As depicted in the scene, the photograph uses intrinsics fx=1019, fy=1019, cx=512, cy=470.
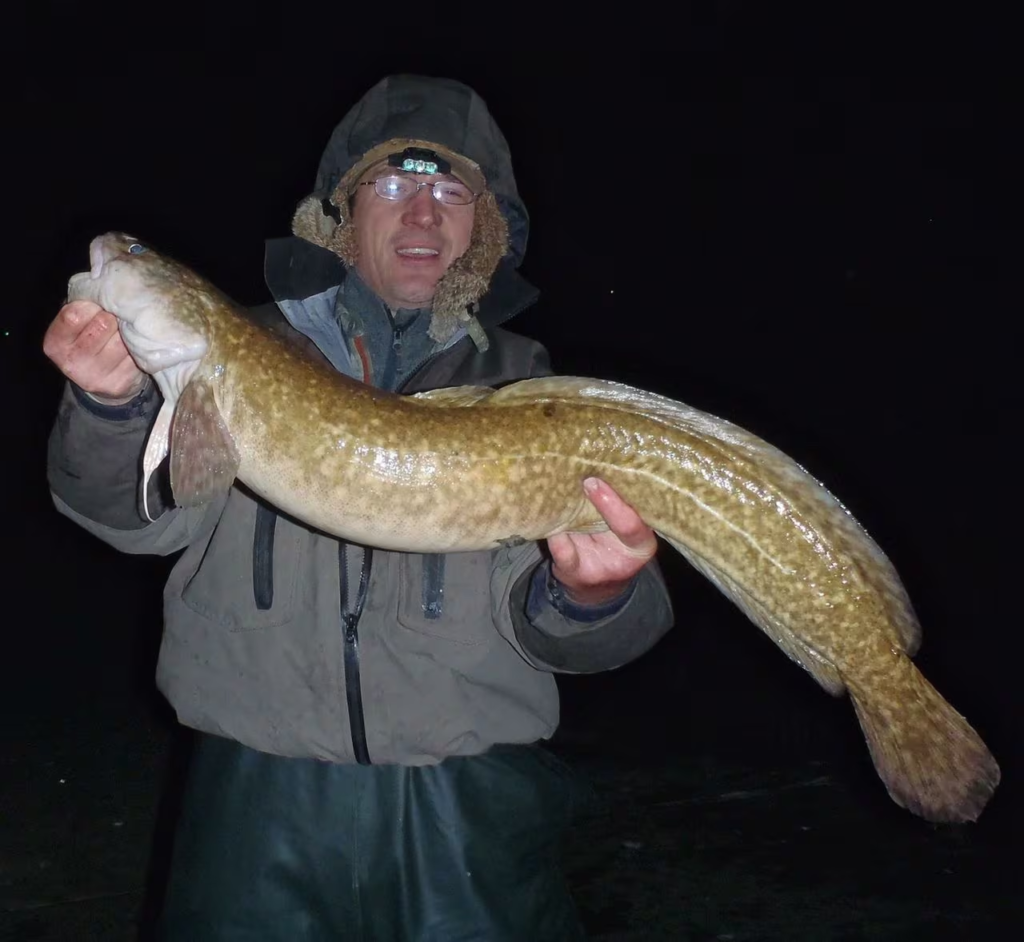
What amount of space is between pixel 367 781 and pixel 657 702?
5.14 metres

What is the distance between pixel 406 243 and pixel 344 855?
168 cm

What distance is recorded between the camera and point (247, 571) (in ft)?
8.55

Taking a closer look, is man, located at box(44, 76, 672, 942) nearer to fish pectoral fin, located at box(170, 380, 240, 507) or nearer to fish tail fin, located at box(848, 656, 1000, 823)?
fish pectoral fin, located at box(170, 380, 240, 507)

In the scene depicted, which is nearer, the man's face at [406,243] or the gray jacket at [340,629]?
the gray jacket at [340,629]

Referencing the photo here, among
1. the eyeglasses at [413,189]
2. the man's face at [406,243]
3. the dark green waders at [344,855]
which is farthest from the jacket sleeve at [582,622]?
the eyeglasses at [413,189]

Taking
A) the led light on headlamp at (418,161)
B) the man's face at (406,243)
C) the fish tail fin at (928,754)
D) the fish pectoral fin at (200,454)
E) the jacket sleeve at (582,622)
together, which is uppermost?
the led light on headlamp at (418,161)

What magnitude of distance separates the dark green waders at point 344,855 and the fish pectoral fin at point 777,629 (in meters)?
0.78

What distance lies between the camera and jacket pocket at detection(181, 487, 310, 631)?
257cm

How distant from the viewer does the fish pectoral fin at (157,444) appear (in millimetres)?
2283

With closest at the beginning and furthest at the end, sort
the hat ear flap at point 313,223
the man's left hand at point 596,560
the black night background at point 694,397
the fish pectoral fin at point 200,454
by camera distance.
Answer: the fish pectoral fin at point 200,454 < the man's left hand at point 596,560 < the hat ear flap at point 313,223 < the black night background at point 694,397

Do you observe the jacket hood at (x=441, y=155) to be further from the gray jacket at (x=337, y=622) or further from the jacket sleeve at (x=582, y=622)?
the jacket sleeve at (x=582, y=622)

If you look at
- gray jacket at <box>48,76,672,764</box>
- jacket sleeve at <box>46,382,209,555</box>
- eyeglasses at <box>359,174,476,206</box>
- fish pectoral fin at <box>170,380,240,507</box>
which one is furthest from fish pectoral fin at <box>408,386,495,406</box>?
eyeglasses at <box>359,174,476,206</box>

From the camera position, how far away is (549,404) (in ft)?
7.74

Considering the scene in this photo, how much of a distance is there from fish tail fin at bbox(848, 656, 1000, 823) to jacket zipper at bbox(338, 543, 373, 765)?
118 cm
